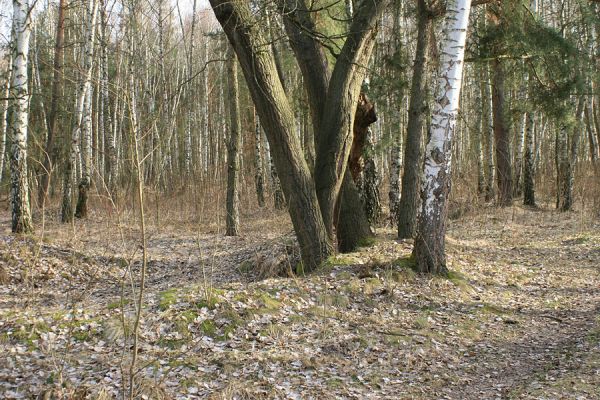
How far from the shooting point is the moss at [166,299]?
5504 mm

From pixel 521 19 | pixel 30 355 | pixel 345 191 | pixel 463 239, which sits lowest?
pixel 30 355

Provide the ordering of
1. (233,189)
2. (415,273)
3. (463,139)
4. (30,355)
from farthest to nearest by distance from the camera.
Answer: (463,139), (233,189), (415,273), (30,355)

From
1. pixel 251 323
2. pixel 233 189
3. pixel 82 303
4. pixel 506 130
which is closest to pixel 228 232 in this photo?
pixel 233 189

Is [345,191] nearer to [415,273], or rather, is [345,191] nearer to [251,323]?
[415,273]

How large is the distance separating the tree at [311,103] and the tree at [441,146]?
4.03 ft

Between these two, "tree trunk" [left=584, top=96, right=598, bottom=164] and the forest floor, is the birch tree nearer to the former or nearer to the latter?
the forest floor

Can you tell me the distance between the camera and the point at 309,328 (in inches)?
222

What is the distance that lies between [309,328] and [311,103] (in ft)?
12.7

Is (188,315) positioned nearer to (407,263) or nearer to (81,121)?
(407,263)

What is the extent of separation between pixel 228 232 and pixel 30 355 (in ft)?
25.4

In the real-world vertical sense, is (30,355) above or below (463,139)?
below

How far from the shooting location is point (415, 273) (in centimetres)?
710

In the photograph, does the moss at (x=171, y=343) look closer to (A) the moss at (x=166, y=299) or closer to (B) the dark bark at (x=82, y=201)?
(A) the moss at (x=166, y=299)

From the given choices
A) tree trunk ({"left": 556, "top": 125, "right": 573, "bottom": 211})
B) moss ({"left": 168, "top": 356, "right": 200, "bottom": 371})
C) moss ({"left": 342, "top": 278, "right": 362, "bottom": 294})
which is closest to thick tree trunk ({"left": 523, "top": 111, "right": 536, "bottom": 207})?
tree trunk ({"left": 556, "top": 125, "right": 573, "bottom": 211})
